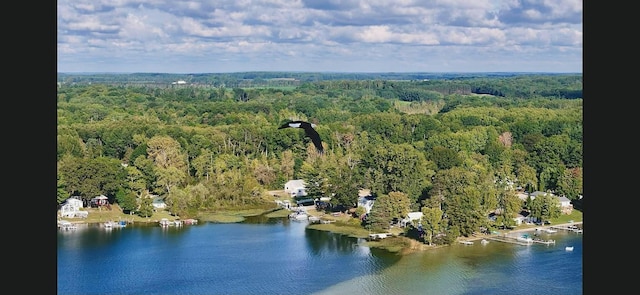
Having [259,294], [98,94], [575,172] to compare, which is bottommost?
[259,294]

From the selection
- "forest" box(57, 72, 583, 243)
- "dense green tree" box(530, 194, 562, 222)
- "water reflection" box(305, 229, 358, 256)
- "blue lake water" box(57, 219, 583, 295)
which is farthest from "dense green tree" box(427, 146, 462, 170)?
"water reflection" box(305, 229, 358, 256)

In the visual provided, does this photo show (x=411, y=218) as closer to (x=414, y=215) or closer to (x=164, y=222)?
(x=414, y=215)

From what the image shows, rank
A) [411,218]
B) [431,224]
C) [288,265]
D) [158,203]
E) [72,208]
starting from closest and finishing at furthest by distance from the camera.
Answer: [288,265], [431,224], [411,218], [72,208], [158,203]

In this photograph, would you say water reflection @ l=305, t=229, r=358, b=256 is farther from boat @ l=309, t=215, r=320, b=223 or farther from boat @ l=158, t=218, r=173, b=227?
boat @ l=158, t=218, r=173, b=227

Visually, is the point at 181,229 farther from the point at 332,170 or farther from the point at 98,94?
the point at 98,94

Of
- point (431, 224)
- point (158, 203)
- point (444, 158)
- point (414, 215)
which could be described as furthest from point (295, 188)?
point (431, 224)
